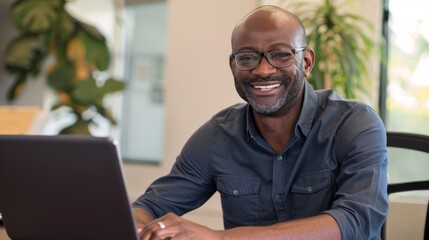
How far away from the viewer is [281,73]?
1.64 m

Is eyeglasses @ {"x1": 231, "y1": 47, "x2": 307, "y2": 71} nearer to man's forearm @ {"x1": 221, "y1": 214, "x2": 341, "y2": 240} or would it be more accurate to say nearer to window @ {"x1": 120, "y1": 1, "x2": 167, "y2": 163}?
man's forearm @ {"x1": 221, "y1": 214, "x2": 341, "y2": 240}

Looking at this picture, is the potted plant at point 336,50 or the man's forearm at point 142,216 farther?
the potted plant at point 336,50

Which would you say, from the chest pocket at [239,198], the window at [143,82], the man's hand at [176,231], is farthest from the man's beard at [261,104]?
the window at [143,82]

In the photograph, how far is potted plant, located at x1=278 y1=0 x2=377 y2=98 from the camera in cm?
326

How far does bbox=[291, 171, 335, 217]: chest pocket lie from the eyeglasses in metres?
0.28

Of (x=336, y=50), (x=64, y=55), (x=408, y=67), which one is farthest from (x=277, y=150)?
(x=64, y=55)

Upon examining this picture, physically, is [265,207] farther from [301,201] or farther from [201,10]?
[201,10]

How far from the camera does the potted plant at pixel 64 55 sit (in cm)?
488

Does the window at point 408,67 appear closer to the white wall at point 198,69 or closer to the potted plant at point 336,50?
the potted plant at point 336,50

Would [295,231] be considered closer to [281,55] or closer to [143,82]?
[281,55]

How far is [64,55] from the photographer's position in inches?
205

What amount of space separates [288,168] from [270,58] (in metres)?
0.28

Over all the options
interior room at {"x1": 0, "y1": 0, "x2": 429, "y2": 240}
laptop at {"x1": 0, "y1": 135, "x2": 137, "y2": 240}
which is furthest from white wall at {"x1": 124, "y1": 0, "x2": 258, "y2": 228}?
laptop at {"x1": 0, "y1": 135, "x2": 137, "y2": 240}

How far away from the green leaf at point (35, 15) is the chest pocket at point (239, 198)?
11.9 ft
